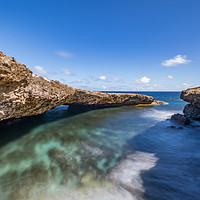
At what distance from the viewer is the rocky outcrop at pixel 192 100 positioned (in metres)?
11.1

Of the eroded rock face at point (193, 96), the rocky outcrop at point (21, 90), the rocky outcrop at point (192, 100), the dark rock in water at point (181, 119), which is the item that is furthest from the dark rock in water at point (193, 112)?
the rocky outcrop at point (21, 90)

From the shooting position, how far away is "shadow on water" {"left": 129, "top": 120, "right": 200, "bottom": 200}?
379 cm

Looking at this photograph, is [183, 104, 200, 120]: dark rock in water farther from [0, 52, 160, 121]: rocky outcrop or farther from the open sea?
[0, 52, 160, 121]: rocky outcrop

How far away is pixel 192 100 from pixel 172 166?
32.9 feet

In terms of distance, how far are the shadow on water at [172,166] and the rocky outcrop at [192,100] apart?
3974 mm

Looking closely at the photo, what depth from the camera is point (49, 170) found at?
473 cm

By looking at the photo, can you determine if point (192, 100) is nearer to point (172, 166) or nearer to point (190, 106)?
point (190, 106)

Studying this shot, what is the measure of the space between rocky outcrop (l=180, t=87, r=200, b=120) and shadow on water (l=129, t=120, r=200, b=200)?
397cm

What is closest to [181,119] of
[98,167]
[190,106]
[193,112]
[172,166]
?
[193,112]

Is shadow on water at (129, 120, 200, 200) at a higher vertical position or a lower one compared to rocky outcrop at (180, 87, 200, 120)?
lower

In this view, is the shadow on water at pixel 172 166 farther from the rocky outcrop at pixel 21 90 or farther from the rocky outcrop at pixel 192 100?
the rocky outcrop at pixel 21 90

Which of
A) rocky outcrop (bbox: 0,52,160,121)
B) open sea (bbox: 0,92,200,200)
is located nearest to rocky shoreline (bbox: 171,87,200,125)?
open sea (bbox: 0,92,200,200)

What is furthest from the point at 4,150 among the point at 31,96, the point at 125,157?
the point at 125,157

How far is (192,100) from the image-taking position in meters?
11.6
